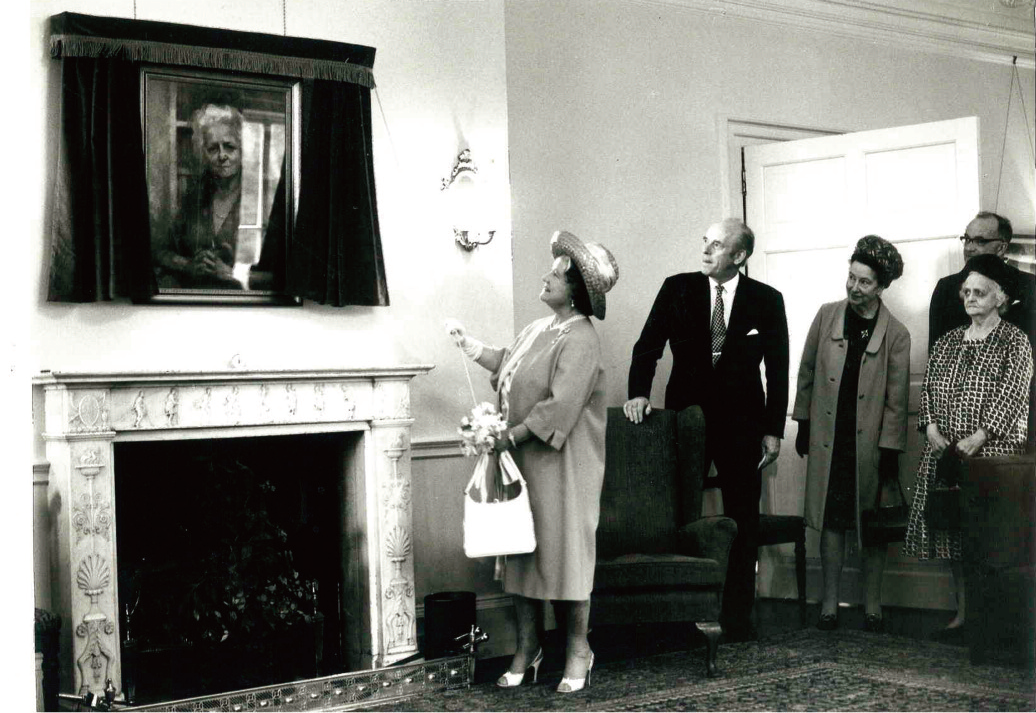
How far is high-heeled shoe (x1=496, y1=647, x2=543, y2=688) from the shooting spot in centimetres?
463

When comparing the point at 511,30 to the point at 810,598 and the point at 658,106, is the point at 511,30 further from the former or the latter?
the point at 810,598

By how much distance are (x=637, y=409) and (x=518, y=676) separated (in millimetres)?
1327

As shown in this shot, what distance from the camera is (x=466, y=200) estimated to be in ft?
17.4

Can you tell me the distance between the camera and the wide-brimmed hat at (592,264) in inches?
180

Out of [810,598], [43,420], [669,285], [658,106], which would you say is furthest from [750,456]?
[43,420]

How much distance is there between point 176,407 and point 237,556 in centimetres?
68

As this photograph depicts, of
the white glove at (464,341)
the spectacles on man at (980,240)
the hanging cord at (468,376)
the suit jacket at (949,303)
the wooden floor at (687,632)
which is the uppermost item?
the spectacles on man at (980,240)

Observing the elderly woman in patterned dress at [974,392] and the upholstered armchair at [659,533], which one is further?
the elderly woman in patterned dress at [974,392]

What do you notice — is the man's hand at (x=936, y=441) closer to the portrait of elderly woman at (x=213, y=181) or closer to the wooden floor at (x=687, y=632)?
the wooden floor at (x=687, y=632)

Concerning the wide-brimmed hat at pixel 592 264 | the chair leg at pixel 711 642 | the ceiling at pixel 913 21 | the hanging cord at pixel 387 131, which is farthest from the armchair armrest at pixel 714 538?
the ceiling at pixel 913 21

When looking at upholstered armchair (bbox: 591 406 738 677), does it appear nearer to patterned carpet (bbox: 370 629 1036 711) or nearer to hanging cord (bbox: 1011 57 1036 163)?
patterned carpet (bbox: 370 629 1036 711)

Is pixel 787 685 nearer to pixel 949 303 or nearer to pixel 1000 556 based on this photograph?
pixel 1000 556

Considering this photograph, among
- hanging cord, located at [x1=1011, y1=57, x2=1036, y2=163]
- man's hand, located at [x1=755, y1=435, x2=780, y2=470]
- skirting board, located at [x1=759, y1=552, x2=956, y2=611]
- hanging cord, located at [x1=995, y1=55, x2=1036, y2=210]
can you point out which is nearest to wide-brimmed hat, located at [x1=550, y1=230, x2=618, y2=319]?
man's hand, located at [x1=755, y1=435, x2=780, y2=470]

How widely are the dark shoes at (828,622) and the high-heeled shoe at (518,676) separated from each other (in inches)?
65.8
